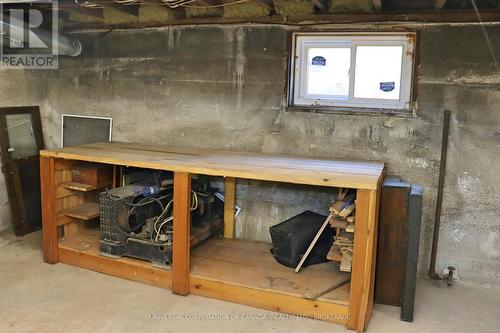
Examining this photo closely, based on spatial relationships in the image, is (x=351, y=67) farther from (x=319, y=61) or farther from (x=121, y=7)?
(x=121, y=7)

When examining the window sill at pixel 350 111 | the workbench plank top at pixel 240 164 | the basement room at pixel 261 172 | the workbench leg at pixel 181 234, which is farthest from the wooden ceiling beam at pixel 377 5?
the workbench leg at pixel 181 234

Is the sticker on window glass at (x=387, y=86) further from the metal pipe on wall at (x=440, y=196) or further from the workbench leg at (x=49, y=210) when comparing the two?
the workbench leg at (x=49, y=210)

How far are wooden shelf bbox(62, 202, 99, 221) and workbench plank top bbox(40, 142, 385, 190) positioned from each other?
19.1 inches

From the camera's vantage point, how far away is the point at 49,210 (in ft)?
10.6

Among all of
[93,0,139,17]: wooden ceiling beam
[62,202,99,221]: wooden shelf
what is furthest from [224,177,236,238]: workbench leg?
[93,0,139,17]: wooden ceiling beam

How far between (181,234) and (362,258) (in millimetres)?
1105

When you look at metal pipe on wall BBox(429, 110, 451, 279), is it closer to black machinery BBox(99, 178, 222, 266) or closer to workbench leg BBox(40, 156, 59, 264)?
black machinery BBox(99, 178, 222, 266)

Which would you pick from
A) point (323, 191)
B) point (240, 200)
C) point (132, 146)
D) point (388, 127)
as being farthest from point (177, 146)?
point (388, 127)

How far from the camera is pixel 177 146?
3.70m

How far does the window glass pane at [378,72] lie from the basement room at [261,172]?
0.03 feet

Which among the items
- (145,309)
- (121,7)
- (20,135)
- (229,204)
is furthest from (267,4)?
(20,135)

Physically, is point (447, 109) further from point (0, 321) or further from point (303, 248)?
point (0, 321)

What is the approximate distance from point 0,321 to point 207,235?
1400mm

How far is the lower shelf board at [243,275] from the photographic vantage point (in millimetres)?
2584
